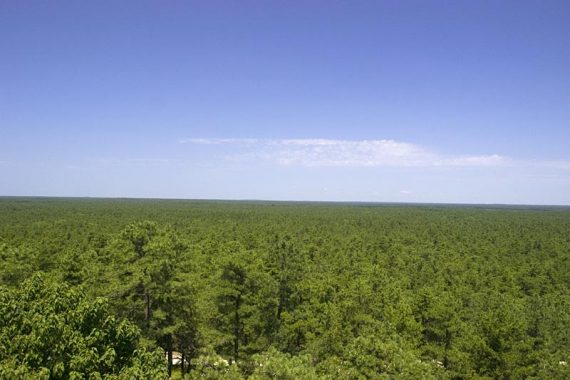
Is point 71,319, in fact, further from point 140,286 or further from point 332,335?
point 332,335

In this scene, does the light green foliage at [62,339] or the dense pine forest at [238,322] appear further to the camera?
the dense pine forest at [238,322]

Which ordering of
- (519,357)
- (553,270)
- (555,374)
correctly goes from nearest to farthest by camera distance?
(555,374) < (519,357) < (553,270)

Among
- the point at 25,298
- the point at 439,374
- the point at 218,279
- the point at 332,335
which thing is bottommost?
the point at 439,374

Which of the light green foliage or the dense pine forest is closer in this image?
the light green foliage

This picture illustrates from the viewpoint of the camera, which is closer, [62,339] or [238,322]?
[62,339]

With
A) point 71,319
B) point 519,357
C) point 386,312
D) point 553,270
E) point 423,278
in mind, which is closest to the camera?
point 71,319

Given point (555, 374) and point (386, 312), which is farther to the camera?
point (386, 312)

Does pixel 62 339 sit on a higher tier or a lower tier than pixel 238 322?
higher

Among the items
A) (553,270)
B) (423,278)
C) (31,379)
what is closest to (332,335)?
(31,379)
